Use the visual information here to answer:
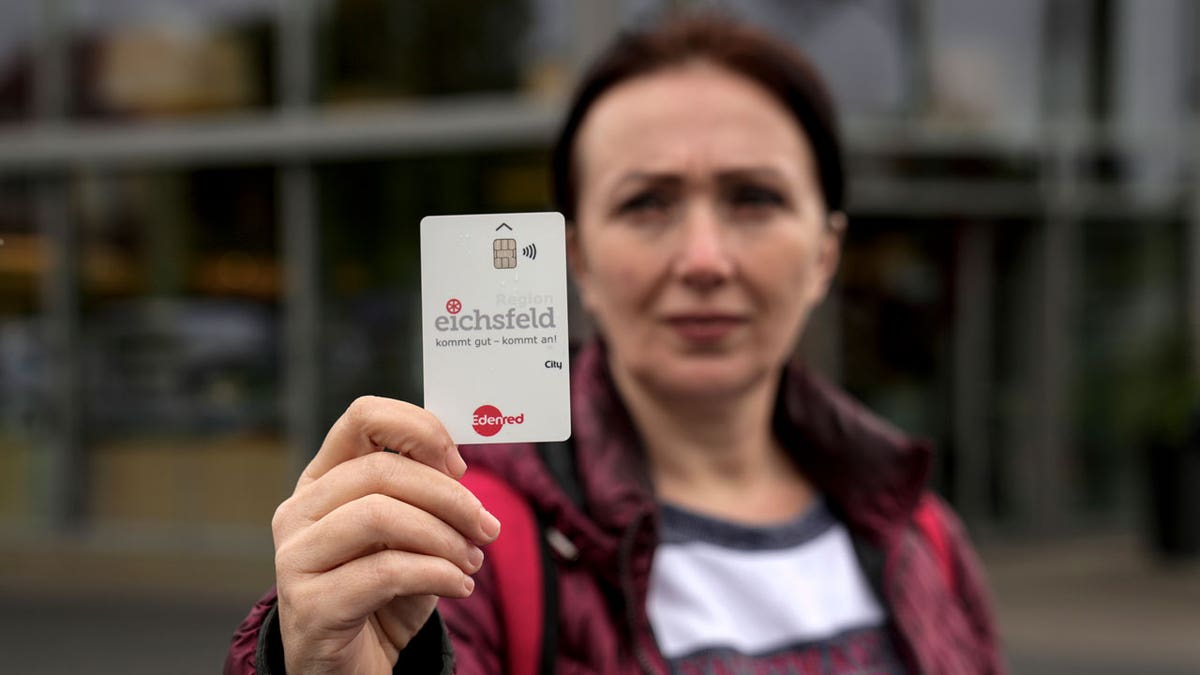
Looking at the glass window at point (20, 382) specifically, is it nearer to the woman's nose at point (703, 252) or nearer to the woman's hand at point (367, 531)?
the woman's nose at point (703, 252)

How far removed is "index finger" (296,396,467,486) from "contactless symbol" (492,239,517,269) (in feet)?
0.49

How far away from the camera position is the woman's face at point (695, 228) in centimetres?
161

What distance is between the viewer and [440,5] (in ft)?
30.1

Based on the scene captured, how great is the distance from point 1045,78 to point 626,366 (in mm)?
9017

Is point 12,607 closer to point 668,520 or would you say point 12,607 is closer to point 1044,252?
point 668,520

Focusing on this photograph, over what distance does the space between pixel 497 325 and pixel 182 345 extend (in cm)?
925

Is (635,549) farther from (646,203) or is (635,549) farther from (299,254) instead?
(299,254)

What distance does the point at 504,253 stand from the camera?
105 cm

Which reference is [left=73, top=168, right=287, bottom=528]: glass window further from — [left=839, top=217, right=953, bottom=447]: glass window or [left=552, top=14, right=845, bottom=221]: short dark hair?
[left=552, top=14, right=845, bottom=221]: short dark hair

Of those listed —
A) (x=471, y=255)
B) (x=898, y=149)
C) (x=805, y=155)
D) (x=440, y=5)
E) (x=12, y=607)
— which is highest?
(x=440, y=5)

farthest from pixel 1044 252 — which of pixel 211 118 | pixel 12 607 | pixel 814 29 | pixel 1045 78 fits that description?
pixel 12 607

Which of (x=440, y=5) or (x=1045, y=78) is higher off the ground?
(x=440, y=5)

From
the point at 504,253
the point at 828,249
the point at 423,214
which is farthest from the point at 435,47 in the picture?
the point at 504,253

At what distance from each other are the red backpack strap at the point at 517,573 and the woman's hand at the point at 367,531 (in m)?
0.42
